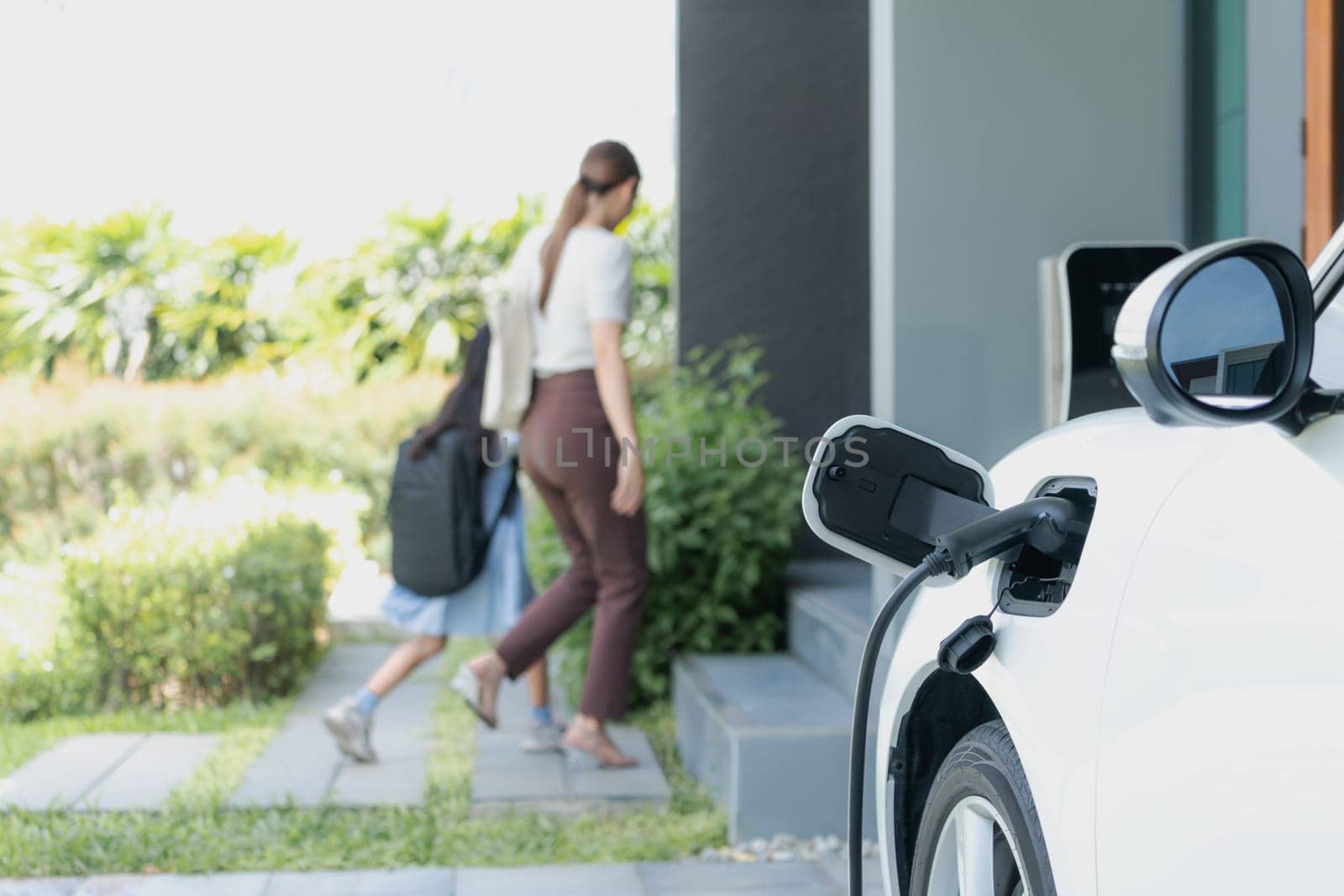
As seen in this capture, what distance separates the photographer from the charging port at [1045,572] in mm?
1638

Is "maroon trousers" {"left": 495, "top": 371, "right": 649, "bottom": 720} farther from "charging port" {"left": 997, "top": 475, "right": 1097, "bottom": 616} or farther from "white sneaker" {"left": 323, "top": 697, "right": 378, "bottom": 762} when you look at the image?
"charging port" {"left": 997, "top": 475, "right": 1097, "bottom": 616}

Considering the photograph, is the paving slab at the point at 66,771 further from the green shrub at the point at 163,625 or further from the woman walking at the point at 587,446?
the woman walking at the point at 587,446

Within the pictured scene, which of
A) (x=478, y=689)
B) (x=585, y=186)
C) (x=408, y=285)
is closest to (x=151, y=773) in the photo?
(x=478, y=689)

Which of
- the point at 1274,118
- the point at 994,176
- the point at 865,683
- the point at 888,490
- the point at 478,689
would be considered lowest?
the point at 478,689

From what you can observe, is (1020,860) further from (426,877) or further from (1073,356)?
(426,877)

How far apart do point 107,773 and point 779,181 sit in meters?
3.98

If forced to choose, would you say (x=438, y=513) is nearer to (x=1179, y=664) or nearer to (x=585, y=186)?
(x=585, y=186)

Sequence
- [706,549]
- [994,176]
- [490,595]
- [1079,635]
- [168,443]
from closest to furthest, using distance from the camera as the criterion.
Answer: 1. [1079,635]
2. [994,176]
3. [490,595]
4. [706,549]
5. [168,443]

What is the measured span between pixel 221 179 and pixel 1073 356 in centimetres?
1682

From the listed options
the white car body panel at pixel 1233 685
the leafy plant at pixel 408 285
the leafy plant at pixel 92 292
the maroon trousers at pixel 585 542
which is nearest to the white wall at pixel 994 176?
the maroon trousers at pixel 585 542

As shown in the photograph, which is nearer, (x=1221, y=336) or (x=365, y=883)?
(x=1221, y=336)

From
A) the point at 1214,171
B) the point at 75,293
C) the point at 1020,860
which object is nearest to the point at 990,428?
the point at 1214,171

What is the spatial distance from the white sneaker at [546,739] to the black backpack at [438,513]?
1.97ft

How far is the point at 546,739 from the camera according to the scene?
4.85 m
